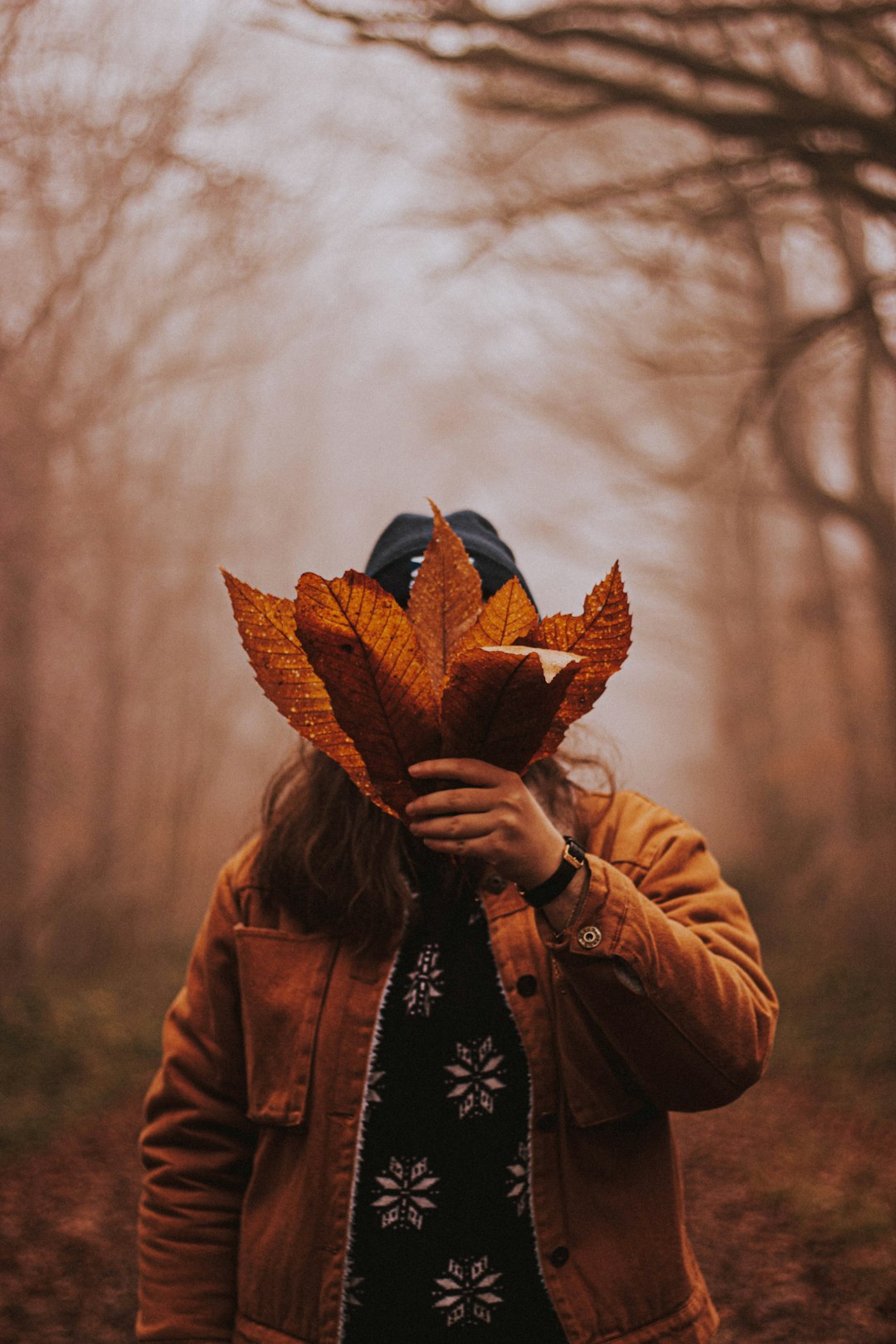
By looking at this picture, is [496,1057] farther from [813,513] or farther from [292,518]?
[292,518]

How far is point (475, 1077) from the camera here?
1.43 metres

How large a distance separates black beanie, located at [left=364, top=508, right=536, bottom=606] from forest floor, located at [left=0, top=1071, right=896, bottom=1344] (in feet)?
11.8

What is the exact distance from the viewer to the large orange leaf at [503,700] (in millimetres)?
851

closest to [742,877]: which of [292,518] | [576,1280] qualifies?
[292,518]

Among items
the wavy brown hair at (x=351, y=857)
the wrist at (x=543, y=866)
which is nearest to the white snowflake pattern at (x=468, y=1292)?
the wavy brown hair at (x=351, y=857)

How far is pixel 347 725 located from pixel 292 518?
36.4ft

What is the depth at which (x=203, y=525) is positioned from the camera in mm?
10016

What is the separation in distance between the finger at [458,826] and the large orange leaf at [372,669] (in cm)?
5

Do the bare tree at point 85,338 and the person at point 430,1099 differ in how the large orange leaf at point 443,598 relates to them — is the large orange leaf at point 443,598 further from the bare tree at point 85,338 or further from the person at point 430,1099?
the bare tree at point 85,338

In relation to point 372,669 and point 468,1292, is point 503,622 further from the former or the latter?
point 468,1292

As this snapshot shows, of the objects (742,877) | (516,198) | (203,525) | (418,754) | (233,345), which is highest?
(233,345)

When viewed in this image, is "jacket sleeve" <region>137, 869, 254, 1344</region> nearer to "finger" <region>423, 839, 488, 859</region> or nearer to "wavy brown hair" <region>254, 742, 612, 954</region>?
"wavy brown hair" <region>254, 742, 612, 954</region>

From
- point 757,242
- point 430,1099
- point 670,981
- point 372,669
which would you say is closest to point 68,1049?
point 430,1099

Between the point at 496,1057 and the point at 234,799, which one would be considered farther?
the point at 234,799
